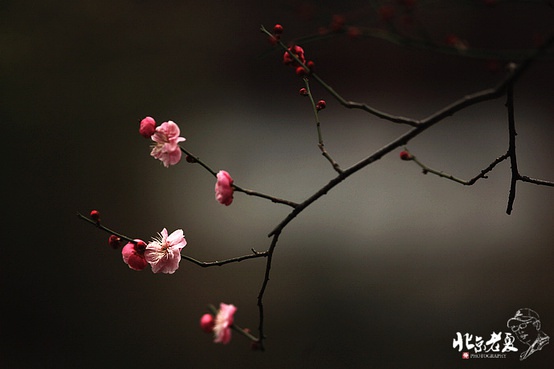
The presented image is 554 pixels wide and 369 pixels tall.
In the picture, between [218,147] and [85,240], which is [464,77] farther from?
[85,240]

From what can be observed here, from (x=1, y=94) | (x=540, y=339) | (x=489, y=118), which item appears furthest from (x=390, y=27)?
(x=1, y=94)

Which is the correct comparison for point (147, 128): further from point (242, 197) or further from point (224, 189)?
point (242, 197)

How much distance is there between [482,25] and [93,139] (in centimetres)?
128

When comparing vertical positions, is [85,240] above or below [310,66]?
above

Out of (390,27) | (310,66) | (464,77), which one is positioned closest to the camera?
(390,27)

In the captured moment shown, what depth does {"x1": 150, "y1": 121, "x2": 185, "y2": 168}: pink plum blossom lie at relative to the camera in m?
0.63

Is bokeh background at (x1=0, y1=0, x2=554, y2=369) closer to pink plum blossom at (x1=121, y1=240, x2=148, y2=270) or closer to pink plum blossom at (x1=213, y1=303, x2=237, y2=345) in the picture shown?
pink plum blossom at (x1=121, y1=240, x2=148, y2=270)

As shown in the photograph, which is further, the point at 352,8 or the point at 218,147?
the point at 218,147

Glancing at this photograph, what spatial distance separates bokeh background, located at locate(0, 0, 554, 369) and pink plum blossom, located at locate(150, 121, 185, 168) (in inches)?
47.5

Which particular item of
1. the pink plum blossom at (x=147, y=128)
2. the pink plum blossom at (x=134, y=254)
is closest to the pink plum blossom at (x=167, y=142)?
the pink plum blossom at (x=147, y=128)

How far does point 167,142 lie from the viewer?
637mm

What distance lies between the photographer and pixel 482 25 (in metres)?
1.75

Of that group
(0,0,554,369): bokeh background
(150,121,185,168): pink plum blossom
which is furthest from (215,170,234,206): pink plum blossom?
(0,0,554,369): bokeh background

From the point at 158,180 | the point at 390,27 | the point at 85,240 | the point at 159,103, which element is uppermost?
the point at 159,103
